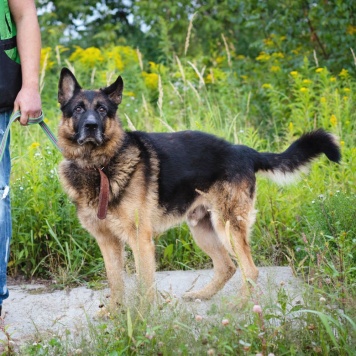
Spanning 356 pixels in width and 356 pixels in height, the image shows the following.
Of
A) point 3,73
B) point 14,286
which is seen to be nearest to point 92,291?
point 14,286

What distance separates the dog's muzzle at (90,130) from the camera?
4133 millimetres

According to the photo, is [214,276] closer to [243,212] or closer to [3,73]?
[243,212]

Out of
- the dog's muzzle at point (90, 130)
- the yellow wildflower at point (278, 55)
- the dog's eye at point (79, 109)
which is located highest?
the dog's eye at point (79, 109)

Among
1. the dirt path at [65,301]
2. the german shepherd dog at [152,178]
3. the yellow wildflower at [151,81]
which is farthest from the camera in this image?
the yellow wildflower at [151,81]

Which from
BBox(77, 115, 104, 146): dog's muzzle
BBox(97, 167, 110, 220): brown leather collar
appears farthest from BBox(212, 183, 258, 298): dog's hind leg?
BBox(77, 115, 104, 146): dog's muzzle

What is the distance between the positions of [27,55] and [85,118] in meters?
0.61

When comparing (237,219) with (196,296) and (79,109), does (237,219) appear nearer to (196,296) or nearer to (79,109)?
(196,296)

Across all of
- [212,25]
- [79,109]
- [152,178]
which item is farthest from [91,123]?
[212,25]

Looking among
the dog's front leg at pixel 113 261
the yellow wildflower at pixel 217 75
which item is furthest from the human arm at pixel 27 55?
the yellow wildflower at pixel 217 75

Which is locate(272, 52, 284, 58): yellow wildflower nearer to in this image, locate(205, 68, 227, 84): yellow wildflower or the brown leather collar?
locate(205, 68, 227, 84): yellow wildflower

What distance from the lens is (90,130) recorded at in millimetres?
4152

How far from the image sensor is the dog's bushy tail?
4.62 meters

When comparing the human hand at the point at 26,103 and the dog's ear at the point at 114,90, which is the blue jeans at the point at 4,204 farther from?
the dog's ear at the point at 114,90

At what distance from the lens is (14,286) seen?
16.5 feet
